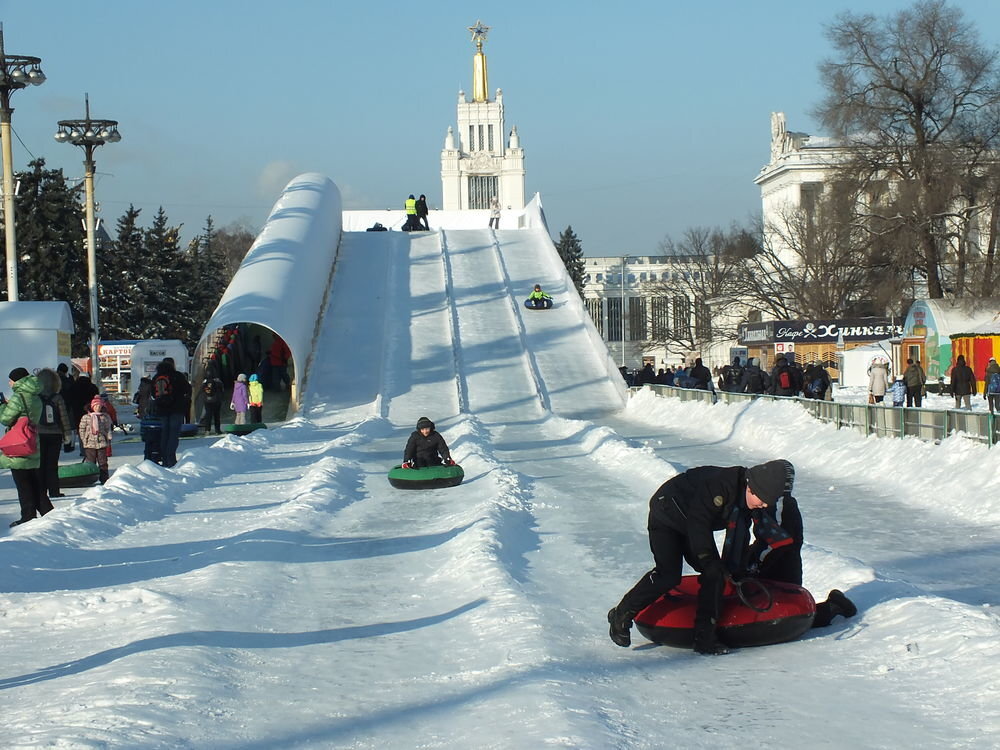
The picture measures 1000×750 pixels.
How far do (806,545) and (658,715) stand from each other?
13.6ft

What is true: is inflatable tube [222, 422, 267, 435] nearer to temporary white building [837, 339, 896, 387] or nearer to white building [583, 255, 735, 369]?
temporary white building [837, 339, 896, 387]

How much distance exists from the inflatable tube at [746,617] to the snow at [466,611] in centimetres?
11

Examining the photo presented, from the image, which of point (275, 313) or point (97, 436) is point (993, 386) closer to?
point (275, 313)

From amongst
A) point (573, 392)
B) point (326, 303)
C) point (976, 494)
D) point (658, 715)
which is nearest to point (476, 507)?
point (976, 494)

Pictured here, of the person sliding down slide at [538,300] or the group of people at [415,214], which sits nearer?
the person sliding down slide at [538,300]

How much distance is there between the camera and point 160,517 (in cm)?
1138

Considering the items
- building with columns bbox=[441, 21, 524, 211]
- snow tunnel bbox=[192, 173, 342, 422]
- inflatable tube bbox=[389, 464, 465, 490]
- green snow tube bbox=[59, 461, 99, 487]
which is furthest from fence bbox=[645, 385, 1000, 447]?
building with columns bbox=[441, 21, 524, 211]

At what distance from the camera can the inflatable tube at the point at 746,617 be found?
20.2 feet

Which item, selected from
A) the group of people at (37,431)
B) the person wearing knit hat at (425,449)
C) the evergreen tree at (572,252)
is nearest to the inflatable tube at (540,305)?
the person wearing knit hat at (425,449)

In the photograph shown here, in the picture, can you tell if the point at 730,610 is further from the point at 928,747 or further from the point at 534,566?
the point at 534,566

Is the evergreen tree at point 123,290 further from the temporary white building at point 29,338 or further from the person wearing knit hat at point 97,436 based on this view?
the person wearing knit hat at point 97,436

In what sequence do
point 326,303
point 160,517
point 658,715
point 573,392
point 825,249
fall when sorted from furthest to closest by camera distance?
point 825,249 < point 326,303 < point 573,392 < point 160,517 < point 658,715

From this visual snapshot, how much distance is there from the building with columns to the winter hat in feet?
349

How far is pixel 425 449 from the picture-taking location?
46.3ft
